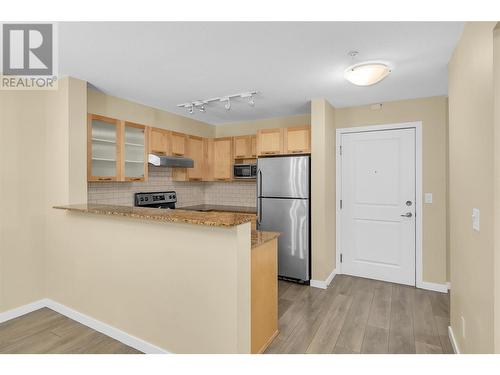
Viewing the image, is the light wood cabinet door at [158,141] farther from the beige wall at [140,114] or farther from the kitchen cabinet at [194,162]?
the kitchen cabinet at [194,162]

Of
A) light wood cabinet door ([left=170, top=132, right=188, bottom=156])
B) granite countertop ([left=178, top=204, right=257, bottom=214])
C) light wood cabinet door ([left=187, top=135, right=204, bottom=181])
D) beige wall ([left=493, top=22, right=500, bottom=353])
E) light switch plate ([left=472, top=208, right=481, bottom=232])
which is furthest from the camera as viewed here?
light wood cabinet door ([left=187, top=135, right=204, bottom=181])

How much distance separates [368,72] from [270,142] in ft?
6.14

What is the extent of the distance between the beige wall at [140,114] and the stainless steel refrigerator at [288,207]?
4.79ft

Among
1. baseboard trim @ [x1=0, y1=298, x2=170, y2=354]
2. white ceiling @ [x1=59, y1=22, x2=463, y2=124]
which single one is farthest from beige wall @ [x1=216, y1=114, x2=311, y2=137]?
baseboard trim @ [x1=0, y1=298, x2=170, y2=354]

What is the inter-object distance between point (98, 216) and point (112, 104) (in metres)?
1.67

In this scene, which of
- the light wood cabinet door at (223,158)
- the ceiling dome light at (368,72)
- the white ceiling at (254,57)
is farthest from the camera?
the light wood cabinet door at (223,158)

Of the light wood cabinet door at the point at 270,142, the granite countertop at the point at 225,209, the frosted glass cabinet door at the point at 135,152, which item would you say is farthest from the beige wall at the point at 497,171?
the frosted glass cabinet door at the point at 135,152

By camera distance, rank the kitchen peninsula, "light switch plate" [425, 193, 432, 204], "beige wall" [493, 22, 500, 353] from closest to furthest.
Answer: "beige wall" [493, 22, 500, 353] < the kitchen peninsula < "light switch plate" [425, 193, 432, 204]

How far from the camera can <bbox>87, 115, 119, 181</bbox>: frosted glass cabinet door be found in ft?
10.2

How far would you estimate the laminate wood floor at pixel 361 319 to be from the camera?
232cm

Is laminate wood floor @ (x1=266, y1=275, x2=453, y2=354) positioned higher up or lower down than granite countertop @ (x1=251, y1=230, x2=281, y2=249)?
lower down

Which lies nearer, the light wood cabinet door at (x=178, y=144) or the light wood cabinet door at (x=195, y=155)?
the light wood cabinet door at (x=178, y=144)

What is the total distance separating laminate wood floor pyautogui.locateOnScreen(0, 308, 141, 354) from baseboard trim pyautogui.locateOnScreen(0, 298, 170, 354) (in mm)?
33

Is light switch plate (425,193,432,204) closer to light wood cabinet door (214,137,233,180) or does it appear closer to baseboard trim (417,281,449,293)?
baseboard trim (417,281,449,293)
